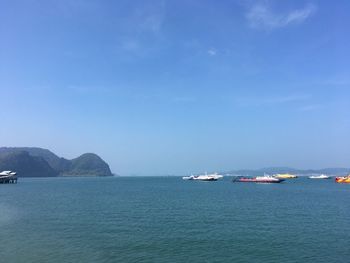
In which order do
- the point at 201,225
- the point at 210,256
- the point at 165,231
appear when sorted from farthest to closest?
1. the point at 201,225
2. the point at 165,231
3. the point at 210,256

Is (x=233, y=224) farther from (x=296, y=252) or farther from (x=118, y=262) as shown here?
(x=118, y=262)

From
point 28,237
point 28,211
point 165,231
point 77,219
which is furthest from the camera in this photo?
point 28,211

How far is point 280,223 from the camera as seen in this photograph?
51031mm

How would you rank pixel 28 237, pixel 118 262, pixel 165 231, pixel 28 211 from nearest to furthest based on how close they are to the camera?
pixel 118 262 < pixel 28 237 < pixel 165 231 < pixel 28 211

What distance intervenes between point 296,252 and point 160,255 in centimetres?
1277

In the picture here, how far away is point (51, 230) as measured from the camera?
45.6 metres

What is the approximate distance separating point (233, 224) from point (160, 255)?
1912cm

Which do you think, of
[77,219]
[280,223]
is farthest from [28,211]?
[280,223]

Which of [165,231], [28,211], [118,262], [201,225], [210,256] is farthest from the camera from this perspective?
[28,211]

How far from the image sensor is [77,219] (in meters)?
55.5

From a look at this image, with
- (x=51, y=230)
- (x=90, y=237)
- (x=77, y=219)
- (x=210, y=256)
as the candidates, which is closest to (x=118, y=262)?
(x=210, y=256)

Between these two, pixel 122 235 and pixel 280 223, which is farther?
pixel 280 223

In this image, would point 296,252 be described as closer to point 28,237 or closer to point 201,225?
point 201,225

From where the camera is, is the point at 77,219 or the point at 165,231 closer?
the point at 165,231
